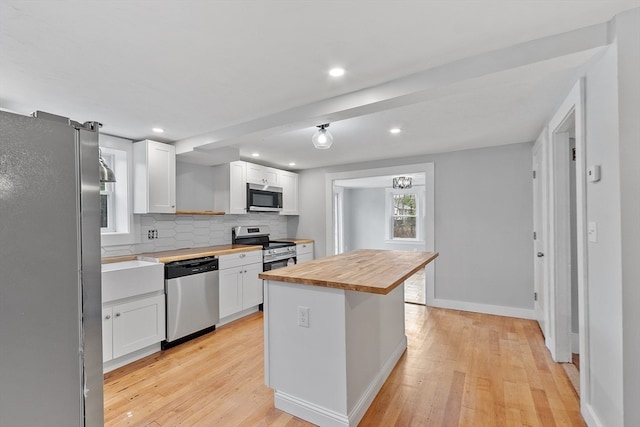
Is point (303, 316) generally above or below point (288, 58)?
below

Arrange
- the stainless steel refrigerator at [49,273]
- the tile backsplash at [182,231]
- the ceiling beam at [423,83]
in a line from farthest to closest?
the tile backsplash at [182,231] < the ceiling beam at [423,83] < the stainless steel refrigerator at [49,273]

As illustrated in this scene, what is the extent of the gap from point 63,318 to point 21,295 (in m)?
0.13

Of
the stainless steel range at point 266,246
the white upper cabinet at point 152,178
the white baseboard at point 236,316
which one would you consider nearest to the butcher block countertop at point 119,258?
the white upper cabinet at point 152,178

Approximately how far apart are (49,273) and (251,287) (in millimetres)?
3228

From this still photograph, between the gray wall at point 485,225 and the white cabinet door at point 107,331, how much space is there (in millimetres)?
3841

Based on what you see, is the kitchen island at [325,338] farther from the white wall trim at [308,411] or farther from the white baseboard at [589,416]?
the white baseboard at [589,416]

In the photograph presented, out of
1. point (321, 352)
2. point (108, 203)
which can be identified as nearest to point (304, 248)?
point (108, 203)

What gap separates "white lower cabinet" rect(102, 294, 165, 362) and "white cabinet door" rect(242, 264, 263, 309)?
1.08m

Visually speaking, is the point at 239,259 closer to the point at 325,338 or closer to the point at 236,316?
the point at 236,316

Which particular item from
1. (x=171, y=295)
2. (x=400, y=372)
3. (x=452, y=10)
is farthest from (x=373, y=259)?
(x=171, y=295)

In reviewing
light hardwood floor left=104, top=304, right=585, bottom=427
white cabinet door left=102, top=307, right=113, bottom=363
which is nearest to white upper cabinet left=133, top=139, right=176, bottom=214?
white cabinet door left=102, top=307, right=113, bottom=363

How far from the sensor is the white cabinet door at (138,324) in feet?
8.49

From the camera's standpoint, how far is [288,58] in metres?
1.76

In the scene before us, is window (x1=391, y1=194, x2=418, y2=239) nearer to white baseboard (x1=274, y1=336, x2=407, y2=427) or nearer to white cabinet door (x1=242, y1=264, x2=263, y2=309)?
white cabinet door (x1=242, y1=264, x2=263, y2=309)
